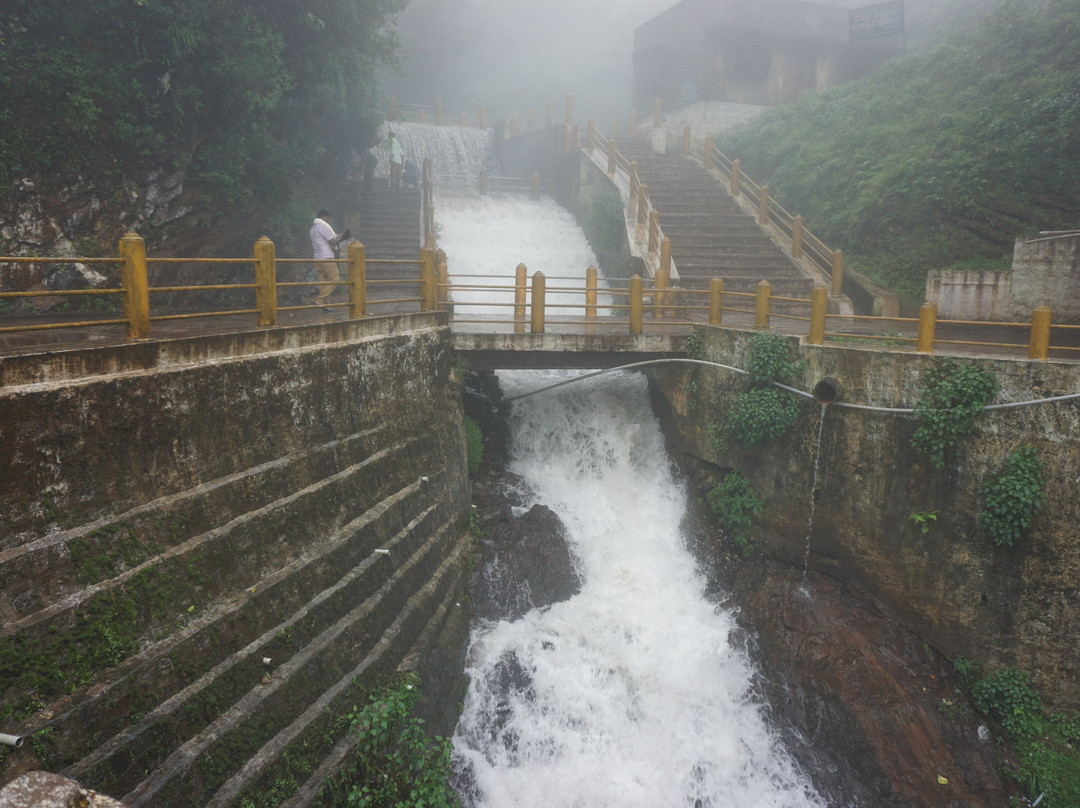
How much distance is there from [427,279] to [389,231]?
32.5ft

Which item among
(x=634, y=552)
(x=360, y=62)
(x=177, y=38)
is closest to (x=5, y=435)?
(x=634, y=552)

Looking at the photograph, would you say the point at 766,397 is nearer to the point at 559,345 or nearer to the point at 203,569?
the point at 559,345

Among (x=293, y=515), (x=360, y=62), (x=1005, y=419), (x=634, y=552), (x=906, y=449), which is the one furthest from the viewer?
(x=360, y=62)

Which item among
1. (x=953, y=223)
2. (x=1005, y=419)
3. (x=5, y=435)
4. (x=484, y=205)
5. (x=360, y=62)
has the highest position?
(x=360, y=62)

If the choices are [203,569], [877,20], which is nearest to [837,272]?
[203,569]

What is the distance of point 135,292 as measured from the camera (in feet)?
18.1

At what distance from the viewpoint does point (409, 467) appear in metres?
9.21

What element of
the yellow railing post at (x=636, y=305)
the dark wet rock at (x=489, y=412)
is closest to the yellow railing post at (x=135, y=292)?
the dark wet rock at (x=489, y=412)

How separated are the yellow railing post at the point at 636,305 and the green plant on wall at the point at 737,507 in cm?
303

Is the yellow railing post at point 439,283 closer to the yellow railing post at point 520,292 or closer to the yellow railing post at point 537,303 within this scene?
the yellow railing post at point 520,292

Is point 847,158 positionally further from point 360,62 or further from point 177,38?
point 177,38

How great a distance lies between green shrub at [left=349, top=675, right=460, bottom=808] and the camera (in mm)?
6293

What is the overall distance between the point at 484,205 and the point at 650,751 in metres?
20.0

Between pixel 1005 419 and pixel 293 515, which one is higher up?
pixel 1005 419
